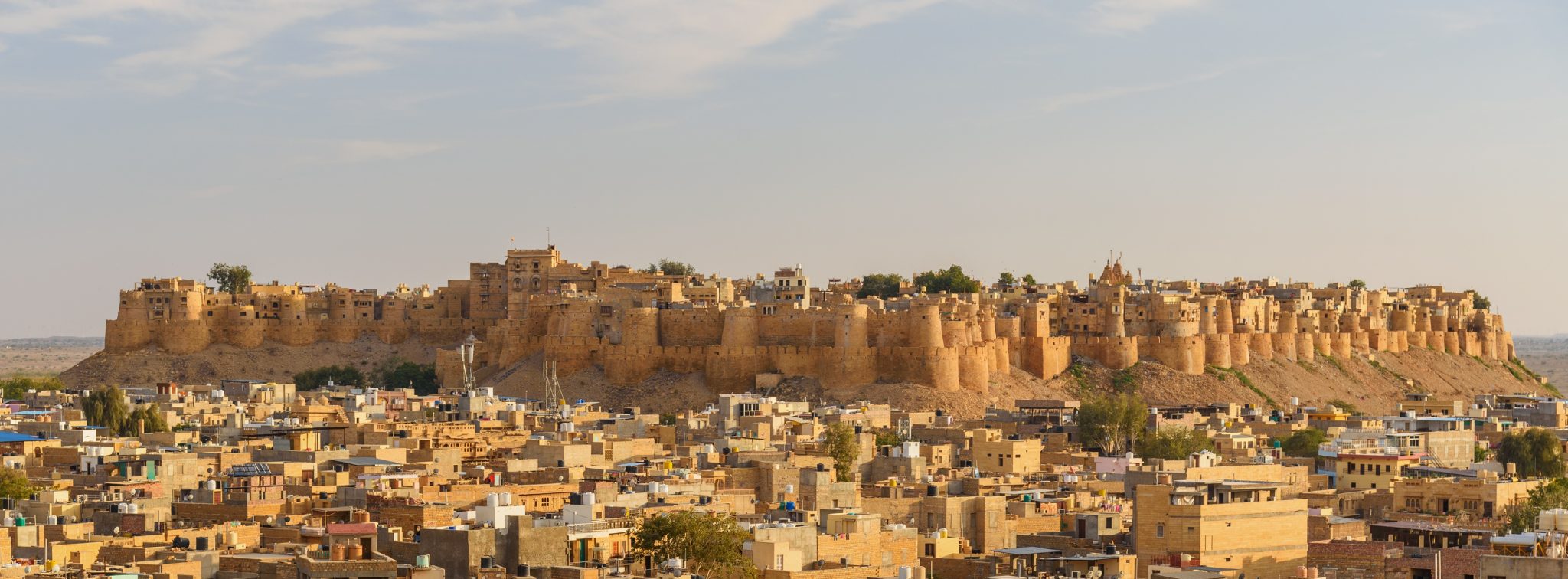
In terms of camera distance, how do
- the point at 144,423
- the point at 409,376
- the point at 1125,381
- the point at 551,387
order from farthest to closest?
1. the point at 409,376
2. the point at 1125,381
3. the point at 551,387
4. the point at 144,423

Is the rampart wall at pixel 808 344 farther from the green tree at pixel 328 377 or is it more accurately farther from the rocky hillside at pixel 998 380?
the green tree at pixel 328 377

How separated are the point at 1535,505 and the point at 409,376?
50.3 m

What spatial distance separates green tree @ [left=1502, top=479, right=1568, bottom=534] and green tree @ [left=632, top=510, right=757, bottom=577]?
9.30 meters

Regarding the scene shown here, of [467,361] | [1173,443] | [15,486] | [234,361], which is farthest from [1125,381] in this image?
[15,486]

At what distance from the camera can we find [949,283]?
3821 inches

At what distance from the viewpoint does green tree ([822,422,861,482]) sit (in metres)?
41.6

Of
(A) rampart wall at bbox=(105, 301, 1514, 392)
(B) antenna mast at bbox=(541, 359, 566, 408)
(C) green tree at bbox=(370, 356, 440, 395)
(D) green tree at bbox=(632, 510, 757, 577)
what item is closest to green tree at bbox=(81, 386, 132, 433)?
(B) antenna mast at bbox=(541, 359, 566, 408)

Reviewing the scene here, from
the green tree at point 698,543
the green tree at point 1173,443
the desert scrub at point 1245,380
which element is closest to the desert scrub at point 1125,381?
the desert scrub at point 1245,380

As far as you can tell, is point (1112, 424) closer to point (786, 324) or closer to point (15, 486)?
point (786, 324)

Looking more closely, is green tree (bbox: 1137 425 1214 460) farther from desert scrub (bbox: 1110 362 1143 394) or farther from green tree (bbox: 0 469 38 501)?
desert scrub (bbox: 1110 362 1143 394)

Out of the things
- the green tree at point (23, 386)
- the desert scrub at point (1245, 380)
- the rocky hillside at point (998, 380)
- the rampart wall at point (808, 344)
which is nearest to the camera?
the rocky hillside at point (998, 380)

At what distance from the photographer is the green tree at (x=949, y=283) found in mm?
96062

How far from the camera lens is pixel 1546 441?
165ft

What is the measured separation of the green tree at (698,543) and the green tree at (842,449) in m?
12.0
